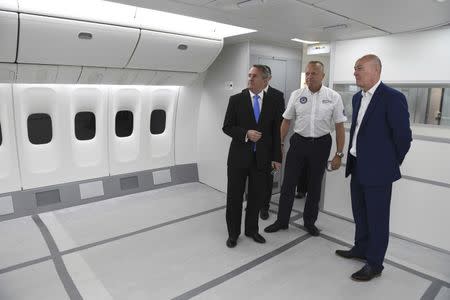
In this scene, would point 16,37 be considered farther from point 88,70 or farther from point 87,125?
point 87,125

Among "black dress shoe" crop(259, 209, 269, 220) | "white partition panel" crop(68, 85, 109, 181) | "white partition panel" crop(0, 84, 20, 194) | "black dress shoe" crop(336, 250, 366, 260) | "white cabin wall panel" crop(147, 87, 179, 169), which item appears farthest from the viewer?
"white cabin wall panel" crop(147, 87, 179, 169)

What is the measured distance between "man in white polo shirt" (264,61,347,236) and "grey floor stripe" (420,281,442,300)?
1305 mm

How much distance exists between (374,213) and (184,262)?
77.5 inches

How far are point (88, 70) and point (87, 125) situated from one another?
3.77ft

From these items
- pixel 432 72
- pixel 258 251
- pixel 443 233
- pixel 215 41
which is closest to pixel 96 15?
pixel 215 41

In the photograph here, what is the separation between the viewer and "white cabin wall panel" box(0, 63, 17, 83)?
11.8 feet

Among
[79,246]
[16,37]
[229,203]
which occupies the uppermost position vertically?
[16,37]

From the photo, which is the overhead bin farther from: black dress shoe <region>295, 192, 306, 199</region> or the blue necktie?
black dress shoe <region>295, 192, 306, 199</region>

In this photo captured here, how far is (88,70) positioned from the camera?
427cm

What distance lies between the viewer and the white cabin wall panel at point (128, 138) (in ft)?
17.2

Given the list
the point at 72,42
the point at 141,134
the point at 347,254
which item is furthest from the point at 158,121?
the point at 347,254

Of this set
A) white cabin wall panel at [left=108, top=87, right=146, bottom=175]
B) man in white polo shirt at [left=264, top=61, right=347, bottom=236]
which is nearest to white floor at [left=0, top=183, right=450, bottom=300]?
man in white polo shirt at [left=264, top=61, right=347, bottom=236]

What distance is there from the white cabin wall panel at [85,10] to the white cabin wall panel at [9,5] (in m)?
0.04

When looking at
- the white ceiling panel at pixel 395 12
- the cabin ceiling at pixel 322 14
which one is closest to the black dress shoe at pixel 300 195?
the cabin ceiling at pixel 322 14
